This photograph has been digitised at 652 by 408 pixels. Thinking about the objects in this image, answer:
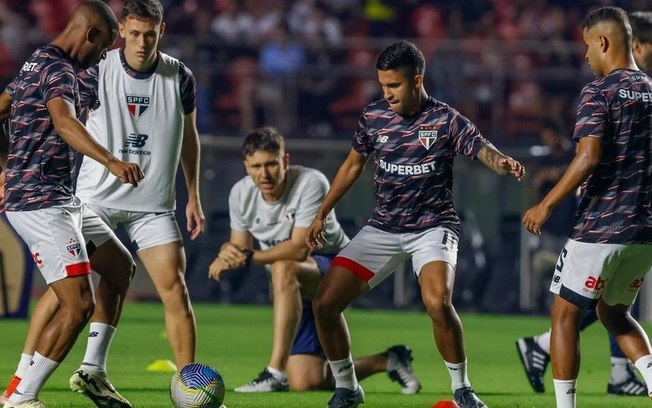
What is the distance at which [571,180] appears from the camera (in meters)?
6.96

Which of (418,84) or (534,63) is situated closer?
(418,84)

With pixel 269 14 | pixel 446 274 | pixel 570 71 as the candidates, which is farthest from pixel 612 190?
pixel 269 14

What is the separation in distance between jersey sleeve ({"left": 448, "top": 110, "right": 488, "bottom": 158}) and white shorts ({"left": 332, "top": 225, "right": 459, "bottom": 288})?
0.50 metres

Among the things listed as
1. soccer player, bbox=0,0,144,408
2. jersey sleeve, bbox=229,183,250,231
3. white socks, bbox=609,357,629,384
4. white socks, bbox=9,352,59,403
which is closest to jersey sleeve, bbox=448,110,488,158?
soccer player, bbox=0,0,144,408

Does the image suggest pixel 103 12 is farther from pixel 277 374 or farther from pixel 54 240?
pixel 277 374

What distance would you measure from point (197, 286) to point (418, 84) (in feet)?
35.8

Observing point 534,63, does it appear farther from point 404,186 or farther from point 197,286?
point 404,186

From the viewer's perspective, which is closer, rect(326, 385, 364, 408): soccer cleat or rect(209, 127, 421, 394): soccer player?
rect(326, 385, 364, 408): soccer cleat

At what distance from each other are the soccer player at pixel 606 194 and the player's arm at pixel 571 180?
74 millimetres

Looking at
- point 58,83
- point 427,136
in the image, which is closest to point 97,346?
point 58,83

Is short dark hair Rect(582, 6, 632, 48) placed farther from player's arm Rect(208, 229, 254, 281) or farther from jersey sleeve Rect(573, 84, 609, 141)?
player's arm Rect(208, 229, 254, 281)

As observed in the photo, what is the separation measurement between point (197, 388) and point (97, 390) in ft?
2.89

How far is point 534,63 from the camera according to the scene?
751 inches

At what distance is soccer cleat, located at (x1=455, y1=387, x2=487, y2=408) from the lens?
770 centimetres
